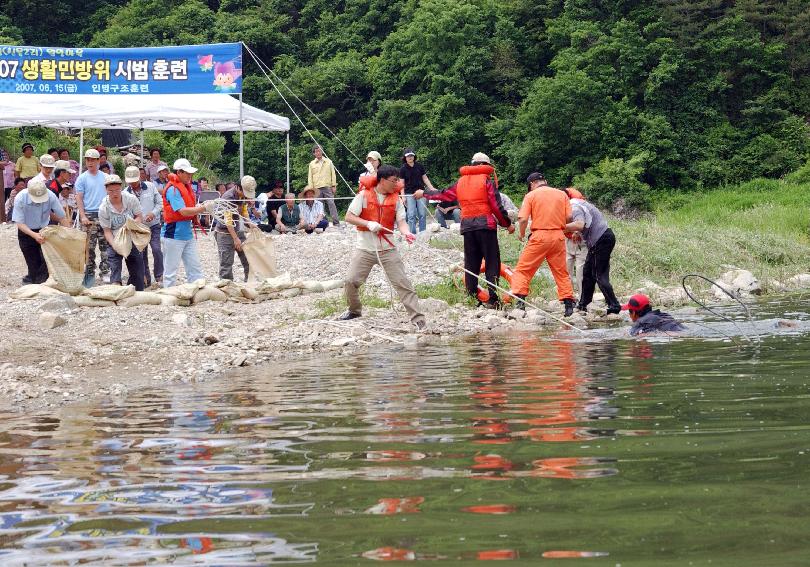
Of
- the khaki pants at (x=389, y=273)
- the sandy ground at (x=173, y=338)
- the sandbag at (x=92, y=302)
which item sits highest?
the khaki pants at (x=389, y=273)

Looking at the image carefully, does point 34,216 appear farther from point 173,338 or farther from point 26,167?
point 26,167

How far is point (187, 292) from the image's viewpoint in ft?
46.8

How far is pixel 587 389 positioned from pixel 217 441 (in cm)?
276

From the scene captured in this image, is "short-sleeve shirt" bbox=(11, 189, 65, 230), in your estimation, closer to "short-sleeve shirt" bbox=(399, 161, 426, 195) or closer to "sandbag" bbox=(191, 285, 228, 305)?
"sandbag" bbox=(191, 285, 228, 305)

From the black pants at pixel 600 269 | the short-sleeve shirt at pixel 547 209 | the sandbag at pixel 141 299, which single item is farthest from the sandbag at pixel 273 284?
the black pants at pixel 600 269

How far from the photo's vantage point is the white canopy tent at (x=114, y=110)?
23.2m

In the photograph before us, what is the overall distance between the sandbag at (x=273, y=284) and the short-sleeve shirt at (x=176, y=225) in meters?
1.20

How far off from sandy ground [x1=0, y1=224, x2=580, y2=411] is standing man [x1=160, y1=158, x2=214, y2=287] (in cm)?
91

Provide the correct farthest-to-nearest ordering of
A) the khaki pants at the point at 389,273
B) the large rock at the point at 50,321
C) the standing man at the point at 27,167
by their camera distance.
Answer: the standing man at the point at 27,167
the khaki pants at the point at 389,273
the large rock at the point at 50,321

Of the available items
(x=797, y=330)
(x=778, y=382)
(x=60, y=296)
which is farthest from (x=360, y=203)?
(x=778, y=382)

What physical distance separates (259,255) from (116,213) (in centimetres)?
259

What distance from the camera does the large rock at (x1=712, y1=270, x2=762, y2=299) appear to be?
17.5 m

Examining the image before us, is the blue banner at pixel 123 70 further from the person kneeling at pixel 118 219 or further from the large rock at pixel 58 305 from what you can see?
the large rock at pixel 58 305

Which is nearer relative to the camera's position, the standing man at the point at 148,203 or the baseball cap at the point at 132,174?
the baseball cap at the point at 132,174
